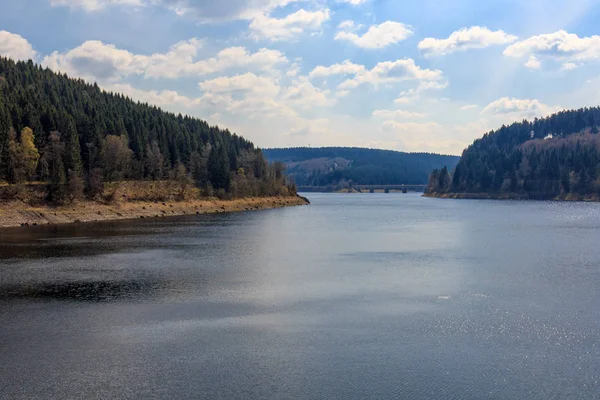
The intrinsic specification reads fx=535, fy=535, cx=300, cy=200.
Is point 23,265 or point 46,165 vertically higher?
point 46,165

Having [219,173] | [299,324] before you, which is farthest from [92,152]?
[299,324]

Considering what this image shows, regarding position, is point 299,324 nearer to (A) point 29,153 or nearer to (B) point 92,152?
(A) point 29,153

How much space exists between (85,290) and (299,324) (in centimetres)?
1882

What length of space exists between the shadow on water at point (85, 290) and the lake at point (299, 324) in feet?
0.50

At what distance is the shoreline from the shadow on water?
65188 mm

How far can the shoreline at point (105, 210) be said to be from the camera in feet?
340

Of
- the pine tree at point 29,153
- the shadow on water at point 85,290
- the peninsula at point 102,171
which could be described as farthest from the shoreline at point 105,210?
→ the shadow on water at point 85,290

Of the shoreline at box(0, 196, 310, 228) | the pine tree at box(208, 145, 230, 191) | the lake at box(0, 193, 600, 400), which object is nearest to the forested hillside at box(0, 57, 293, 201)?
the pine tree at box(208, 145, 230, 191)

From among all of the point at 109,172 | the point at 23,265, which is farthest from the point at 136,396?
the point at 109,172

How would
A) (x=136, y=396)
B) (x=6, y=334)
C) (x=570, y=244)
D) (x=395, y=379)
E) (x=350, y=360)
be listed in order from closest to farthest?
(x=136, y=396) → (x=395, y=379) → (x=350, y=360) → (x=6, y=334) → (x=570, y=244)

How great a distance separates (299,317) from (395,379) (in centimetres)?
1111

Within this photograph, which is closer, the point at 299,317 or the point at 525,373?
the point at 525,373

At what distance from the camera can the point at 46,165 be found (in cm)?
12344

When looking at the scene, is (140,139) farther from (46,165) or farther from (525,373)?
(525,373)
